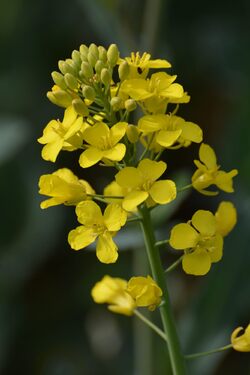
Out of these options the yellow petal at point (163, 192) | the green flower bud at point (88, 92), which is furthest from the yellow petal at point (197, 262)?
the green flower bud at point (88, 92)

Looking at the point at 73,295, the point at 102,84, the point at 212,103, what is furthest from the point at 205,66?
the point at 102,84

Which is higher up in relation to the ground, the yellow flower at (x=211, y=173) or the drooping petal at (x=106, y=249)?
the yellow flower at (x=211, y=173)

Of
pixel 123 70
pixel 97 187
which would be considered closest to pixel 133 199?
pixel 123 70

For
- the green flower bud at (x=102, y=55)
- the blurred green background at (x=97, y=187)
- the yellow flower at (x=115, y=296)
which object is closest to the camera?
the green flower bud at (x=102, y=55)

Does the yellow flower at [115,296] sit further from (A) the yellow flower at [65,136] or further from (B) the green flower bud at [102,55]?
(B) the green flower bud at [102,55]

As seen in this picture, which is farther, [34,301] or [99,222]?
[34,301]

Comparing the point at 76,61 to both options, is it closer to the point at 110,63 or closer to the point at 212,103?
the point at 110,63

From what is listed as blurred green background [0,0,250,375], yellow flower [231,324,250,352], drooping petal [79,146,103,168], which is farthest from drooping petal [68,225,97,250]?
blurred green background [0,0,250,375]

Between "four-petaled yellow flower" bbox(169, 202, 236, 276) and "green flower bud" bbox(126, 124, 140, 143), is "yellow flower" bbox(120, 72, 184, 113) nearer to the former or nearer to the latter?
"green flower bud" bbox(126, 124, 140, 143)
